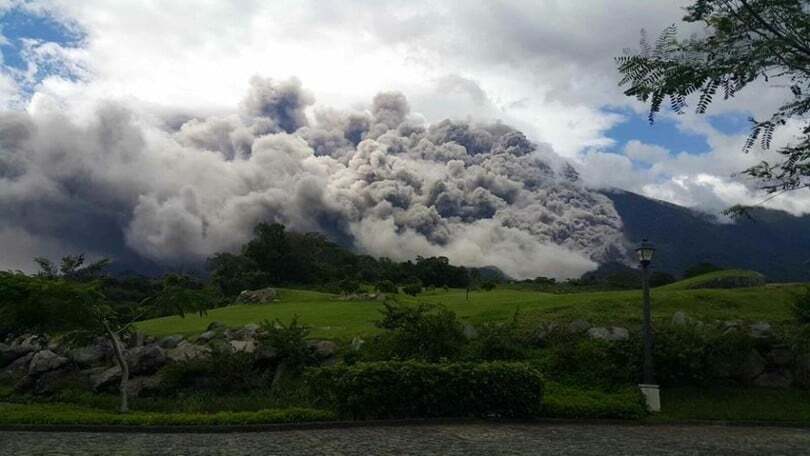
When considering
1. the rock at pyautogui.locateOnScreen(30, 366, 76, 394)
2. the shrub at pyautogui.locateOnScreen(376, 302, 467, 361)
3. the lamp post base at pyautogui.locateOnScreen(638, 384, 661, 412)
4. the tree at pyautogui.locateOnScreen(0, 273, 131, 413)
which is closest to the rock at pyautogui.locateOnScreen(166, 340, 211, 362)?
the rock at pyautogui.locateOnScreen(30, 366, 76, 394)

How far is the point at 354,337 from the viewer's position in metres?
25.0

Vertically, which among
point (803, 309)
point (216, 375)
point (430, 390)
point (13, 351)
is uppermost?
point (803, 309)

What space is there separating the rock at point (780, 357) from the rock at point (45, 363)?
25.2 meters

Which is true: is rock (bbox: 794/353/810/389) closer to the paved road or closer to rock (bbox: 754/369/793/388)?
rock (bbox: 754/369/793/388)

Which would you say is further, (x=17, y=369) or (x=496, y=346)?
(x=17, y=369)

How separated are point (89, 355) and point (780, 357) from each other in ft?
82.3

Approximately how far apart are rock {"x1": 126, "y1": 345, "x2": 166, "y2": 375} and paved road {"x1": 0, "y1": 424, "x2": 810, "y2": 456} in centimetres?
963

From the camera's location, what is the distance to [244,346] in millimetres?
23734

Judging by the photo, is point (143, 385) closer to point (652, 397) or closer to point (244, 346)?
point (244, 346)

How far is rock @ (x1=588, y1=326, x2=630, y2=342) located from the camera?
870 inches

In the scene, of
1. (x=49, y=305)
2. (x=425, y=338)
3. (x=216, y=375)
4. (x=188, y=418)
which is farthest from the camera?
(x=216, y=375)

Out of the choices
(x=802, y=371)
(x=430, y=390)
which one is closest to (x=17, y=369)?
(x=430, y=390)

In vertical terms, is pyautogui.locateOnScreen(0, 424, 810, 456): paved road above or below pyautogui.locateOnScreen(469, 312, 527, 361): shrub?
below

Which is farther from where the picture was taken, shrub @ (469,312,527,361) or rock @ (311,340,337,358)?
rock @ (311,340,337,358)
